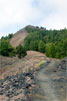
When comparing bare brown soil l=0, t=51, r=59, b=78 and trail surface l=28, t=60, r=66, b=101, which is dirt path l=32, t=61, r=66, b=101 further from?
bare brown soil l=0, t=51, r=59, b=78

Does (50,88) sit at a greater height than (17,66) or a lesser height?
lesser

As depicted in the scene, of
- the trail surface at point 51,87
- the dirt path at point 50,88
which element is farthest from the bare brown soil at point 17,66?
the dirt path at point 50,88

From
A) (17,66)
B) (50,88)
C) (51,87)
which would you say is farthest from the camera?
(17,66)

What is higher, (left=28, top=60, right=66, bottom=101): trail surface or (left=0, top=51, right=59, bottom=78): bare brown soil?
(left=0, top=51, right=59, bottom=78): bare brown soil

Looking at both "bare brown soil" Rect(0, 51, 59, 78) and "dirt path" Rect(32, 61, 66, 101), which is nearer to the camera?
"dirt path" Rect(32, 61, 66, 101)

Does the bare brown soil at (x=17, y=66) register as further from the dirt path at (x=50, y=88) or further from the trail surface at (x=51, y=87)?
the dirt path at (x=50, y=88)

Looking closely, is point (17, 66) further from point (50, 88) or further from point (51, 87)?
point (50, 88)

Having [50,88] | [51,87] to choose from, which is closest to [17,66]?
[51,87]

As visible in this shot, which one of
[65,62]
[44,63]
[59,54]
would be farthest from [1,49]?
[65,62]

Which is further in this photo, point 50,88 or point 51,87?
point 51,87

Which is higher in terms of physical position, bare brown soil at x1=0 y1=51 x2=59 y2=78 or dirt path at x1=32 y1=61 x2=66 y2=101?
bare brown soil at x1=0 y1=51 x2=59 y2=78

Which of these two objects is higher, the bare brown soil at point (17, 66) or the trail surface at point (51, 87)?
the bare brown soil at point (17, 66)

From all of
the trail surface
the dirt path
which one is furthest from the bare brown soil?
the dirt path

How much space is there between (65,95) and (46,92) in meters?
2.29
